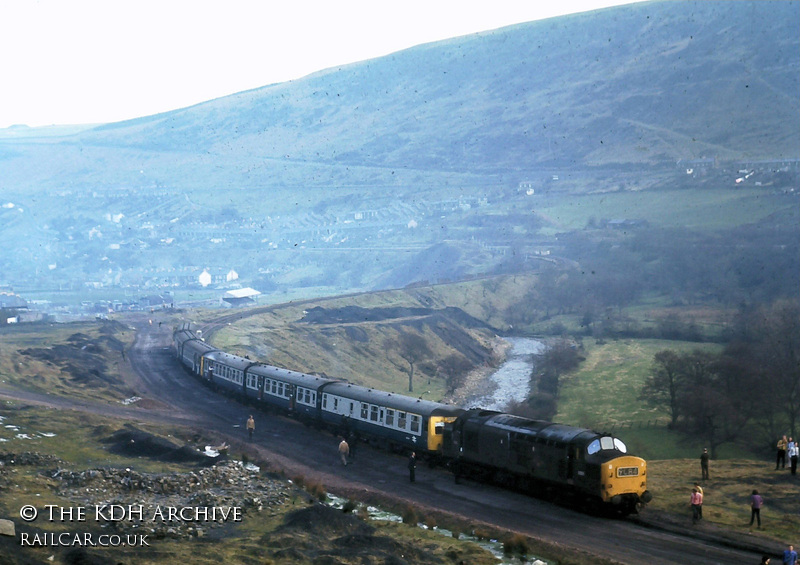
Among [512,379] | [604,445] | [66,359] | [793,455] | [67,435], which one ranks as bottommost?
[512,379]

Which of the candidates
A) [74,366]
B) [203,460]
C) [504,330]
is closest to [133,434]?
[203,460]

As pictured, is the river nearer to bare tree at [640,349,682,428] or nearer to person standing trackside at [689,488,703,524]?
bare tree at [640,349,682,428]

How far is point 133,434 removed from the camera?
40.8 m

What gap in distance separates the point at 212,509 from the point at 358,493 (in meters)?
7.42

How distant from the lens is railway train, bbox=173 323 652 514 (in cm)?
3048

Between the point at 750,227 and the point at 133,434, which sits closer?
the point at 133,434

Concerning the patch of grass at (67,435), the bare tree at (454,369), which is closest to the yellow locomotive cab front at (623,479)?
the patch of grass at (67,435)

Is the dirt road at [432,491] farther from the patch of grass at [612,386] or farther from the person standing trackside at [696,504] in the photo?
the patch of grass at [612,386]

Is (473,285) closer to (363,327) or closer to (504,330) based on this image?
(504,330)

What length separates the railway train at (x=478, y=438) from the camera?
3048 centimetres

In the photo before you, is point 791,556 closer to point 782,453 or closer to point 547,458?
point 547,458

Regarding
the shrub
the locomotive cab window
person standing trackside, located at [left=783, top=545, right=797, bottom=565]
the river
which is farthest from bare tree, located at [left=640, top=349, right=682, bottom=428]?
person standing trackside, located at [left=783, top=545, right=797, bottom=565]

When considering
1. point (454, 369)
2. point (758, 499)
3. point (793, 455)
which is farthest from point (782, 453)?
point (454, 369)

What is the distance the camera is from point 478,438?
3656cm
